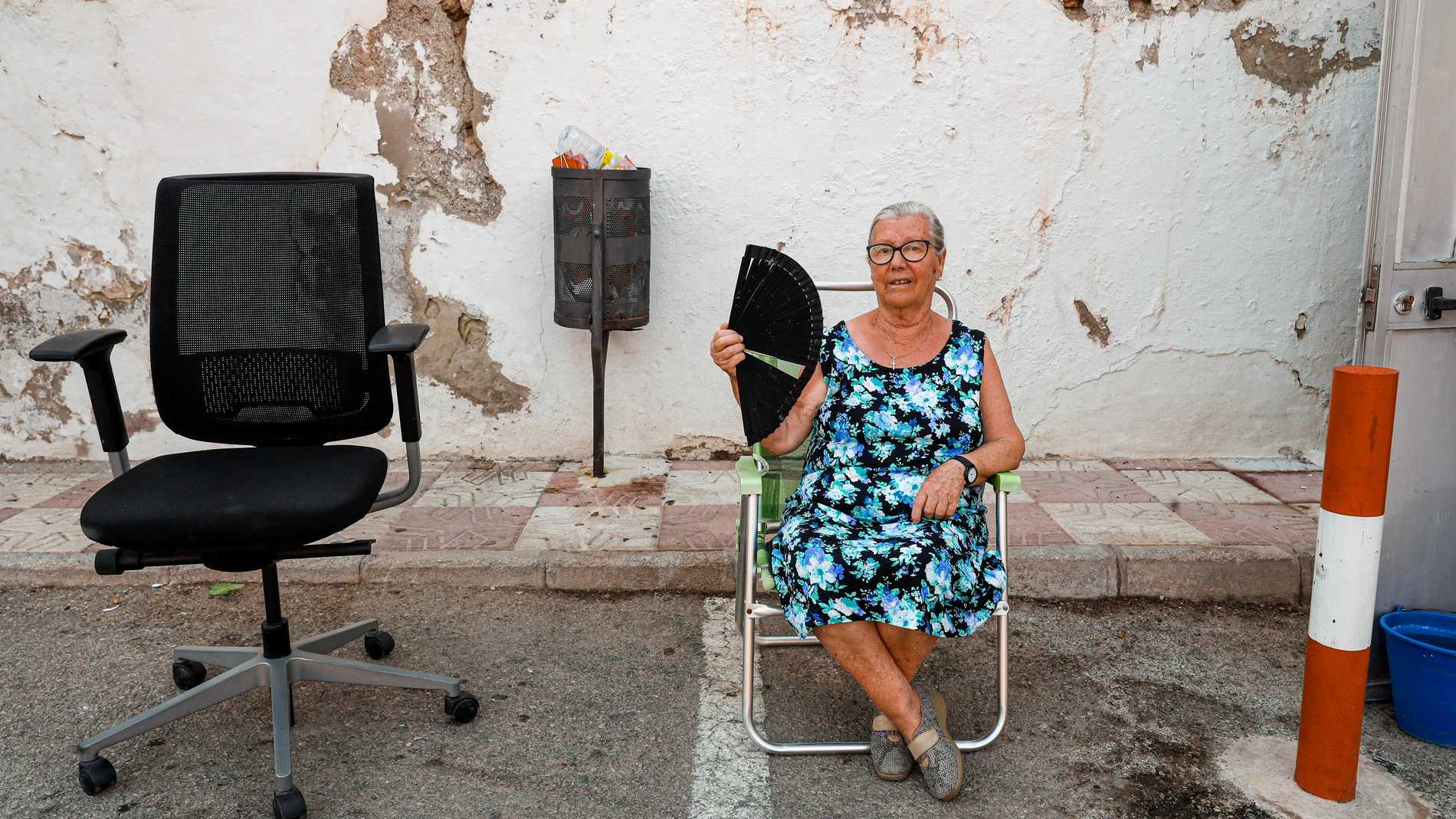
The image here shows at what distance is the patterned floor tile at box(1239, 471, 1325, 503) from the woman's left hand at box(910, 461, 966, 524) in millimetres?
2716

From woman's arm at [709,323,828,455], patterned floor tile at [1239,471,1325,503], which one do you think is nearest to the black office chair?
woman's arm at [709,323,828,455]

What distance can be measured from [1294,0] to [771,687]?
4171mm

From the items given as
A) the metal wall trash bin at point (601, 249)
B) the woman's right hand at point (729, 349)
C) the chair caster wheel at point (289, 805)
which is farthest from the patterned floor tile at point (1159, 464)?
the chair caster wheel at point (289, 805)

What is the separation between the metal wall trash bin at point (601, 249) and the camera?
4770 millimetres

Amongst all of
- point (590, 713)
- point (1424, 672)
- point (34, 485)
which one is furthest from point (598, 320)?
point (1424, 672)

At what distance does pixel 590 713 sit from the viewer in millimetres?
3176

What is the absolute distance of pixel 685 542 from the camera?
14.1 ft

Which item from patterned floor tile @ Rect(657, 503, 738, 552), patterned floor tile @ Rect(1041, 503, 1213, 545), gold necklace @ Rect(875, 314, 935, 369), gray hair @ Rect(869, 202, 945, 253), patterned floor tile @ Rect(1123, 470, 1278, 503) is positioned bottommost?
patterned floor tile @ Rect(657, 503, 738, 552)

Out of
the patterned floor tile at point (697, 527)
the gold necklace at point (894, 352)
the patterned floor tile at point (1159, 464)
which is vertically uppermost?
the gold necklace at point (894, 352)

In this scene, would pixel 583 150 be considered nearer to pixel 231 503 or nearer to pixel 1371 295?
pixel 231 503

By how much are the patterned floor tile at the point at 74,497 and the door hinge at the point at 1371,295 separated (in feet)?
15.9

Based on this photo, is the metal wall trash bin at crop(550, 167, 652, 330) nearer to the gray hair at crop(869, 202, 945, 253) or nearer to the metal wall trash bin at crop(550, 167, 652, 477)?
the metal wall trash bin at crop(550, 167, 652, 477)

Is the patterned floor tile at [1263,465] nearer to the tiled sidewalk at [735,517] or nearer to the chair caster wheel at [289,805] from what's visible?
the tiled sidewalk at [735,517]

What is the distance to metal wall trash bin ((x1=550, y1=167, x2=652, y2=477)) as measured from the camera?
4770 millimetres
